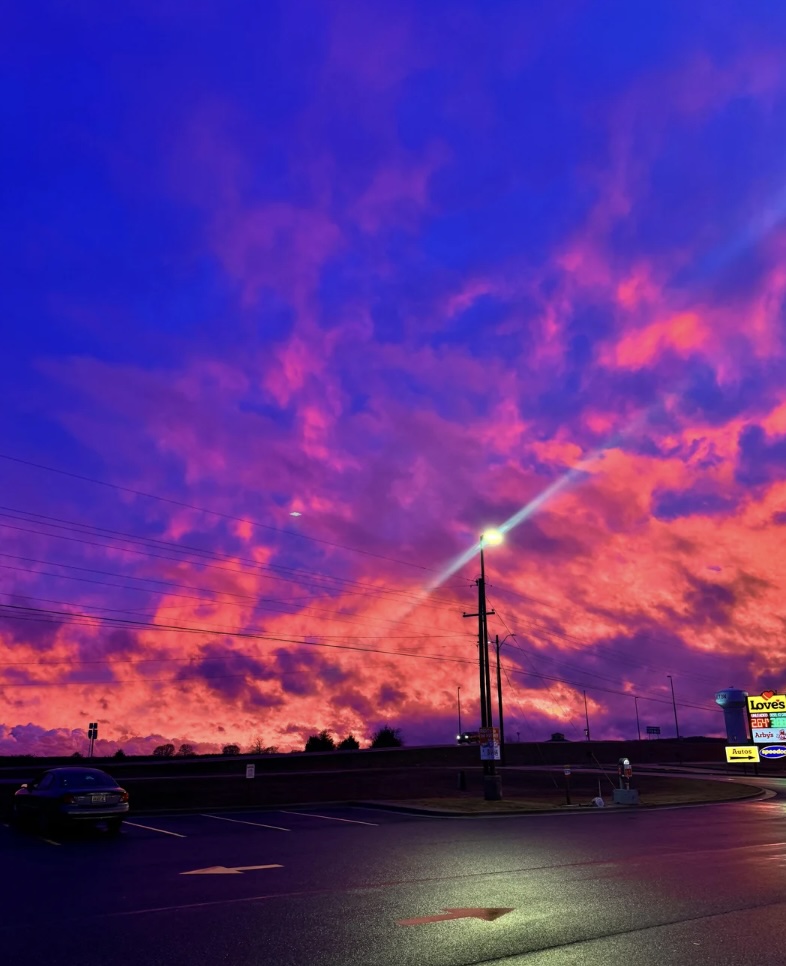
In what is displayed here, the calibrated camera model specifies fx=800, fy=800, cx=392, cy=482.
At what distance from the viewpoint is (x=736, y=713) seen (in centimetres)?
9050

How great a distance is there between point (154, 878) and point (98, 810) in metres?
6.88

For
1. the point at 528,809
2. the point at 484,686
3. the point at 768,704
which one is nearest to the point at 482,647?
the point at 484,686

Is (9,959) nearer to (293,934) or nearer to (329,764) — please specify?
(293,934)

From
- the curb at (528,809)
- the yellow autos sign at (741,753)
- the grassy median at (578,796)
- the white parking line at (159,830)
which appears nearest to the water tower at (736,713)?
the yellow autos sign at (741,753)

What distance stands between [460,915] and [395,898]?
1408mm

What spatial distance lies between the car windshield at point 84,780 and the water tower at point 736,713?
3362 inches

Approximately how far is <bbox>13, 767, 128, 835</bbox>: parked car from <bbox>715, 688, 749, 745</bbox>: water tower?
8539cm

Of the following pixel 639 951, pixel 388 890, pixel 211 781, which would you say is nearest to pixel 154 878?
pixel 388 890

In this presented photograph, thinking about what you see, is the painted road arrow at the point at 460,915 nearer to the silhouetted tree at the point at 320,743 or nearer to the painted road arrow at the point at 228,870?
the painted road arrow at the point at 228,870

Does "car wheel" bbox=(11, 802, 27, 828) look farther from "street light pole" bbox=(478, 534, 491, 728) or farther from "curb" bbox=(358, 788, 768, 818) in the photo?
"street light pole" bbox=(478, 534, 491, 728)

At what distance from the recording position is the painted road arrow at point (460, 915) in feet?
28.4

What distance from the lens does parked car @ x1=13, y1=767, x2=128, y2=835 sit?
57.7ft

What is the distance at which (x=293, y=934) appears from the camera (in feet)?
26.5

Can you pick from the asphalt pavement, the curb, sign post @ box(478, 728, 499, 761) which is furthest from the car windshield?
sign post @ box(478, 728, 499, 761)
